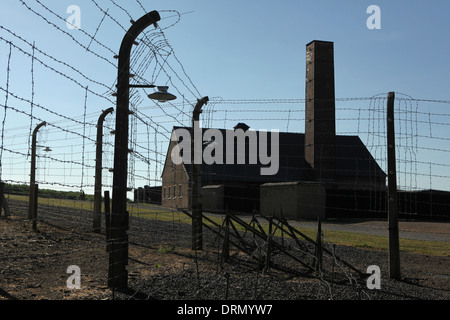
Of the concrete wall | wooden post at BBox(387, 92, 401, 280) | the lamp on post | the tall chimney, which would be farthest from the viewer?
the tall chimney

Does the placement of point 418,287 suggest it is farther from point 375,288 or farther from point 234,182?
point 234,182

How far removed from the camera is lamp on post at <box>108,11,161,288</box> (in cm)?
637

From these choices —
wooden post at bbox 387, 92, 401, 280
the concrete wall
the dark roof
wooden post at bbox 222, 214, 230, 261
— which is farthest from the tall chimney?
wooden post at bbox 222, 214, 230, 261

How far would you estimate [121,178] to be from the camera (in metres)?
6.45

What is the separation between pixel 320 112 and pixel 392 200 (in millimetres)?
27448

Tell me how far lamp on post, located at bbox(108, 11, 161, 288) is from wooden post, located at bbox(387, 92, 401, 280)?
5.53m

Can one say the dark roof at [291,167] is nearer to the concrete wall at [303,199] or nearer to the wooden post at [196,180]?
the concrete wall at [303,199]

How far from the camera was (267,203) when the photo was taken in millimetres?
32156

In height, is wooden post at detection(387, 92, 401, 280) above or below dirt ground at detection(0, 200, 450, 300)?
above

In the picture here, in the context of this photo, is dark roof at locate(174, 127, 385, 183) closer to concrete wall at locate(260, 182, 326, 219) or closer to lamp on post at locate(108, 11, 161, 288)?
concrete wall at locate(260, 182, 326, 219)

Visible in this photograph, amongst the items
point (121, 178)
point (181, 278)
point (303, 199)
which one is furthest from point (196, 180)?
point (303, 199)

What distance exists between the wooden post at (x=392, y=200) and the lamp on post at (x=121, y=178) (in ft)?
18.1

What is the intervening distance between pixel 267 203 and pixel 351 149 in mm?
15762
